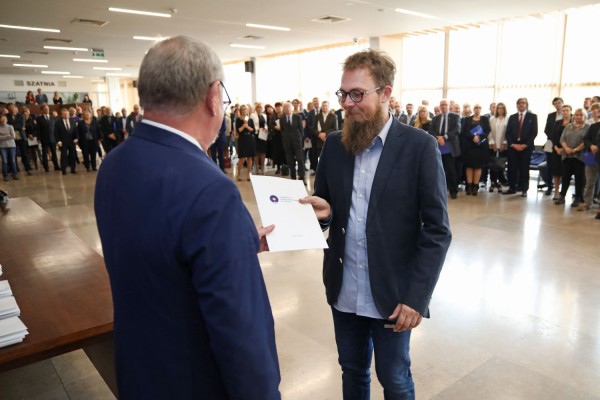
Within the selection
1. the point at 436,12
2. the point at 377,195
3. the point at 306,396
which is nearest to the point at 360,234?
the point at 377,195

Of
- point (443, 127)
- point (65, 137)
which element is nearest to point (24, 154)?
point (65, 137)

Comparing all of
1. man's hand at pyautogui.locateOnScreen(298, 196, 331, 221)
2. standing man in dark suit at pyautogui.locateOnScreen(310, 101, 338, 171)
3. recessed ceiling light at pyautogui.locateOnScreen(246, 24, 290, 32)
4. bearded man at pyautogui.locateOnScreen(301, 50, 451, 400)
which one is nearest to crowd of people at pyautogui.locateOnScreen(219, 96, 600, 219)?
standing man in dark suit at pyautogui.locateOnScreen(310, 101, 338, 171)

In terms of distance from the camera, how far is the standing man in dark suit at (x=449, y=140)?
7.71 metres

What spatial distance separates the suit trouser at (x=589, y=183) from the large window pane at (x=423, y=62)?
7.10 m

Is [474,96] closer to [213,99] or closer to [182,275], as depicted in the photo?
[213,99]

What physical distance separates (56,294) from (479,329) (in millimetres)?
2727

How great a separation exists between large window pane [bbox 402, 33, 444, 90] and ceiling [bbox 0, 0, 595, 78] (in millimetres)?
1345

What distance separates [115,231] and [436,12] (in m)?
10.3

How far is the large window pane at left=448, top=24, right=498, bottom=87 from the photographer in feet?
39.2

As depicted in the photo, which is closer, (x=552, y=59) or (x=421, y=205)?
(x=421, y=205)

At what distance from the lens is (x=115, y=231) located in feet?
3.23

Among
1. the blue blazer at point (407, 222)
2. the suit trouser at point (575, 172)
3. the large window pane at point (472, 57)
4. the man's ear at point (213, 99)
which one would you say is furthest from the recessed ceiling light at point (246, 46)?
the man's ear at point (213, 99)

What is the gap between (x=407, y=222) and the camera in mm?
1607

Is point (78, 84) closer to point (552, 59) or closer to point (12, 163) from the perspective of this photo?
point (12, 163)
